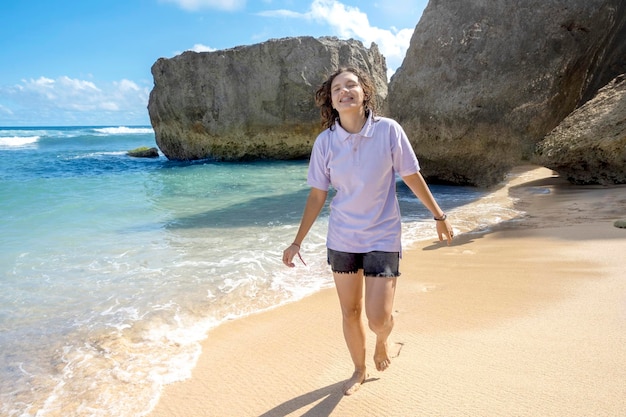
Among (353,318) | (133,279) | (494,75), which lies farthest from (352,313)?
(494,75)

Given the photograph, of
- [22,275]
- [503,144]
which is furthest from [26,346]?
[503,144]

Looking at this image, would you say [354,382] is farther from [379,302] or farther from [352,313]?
[379,302]

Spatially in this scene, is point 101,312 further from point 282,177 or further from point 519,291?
point 282,177

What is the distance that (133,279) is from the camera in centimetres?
514

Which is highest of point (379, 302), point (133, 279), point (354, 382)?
point (379, 302)

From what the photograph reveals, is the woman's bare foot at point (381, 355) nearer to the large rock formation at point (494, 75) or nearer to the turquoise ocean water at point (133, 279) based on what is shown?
the turquoise ocean water at point (133, 279)

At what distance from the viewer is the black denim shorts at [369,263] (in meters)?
2.34

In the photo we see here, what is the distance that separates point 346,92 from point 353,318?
1.14 meters

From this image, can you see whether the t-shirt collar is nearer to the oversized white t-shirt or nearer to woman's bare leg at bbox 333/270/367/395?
the oversized white t-shirt

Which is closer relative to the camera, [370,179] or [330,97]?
[370,179]

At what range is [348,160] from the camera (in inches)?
93.7

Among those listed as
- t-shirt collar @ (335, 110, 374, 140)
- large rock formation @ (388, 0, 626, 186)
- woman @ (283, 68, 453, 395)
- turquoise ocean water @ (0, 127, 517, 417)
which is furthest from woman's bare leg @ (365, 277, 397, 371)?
large rock formation @ (388, 0, 626, 186)

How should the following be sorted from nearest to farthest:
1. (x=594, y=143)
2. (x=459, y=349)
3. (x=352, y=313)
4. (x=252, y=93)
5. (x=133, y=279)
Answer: (x=352, y=313) < (x=459, y=349) < (x=133, y=279) < (x=594, y=143) < (x=252, y=93)

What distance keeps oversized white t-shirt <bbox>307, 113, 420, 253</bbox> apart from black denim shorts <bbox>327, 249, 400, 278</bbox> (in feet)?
0.09
